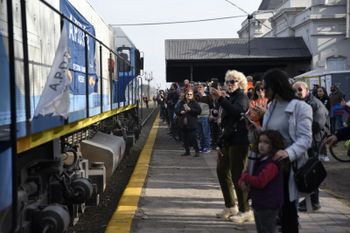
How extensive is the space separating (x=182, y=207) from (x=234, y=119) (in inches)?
63.5

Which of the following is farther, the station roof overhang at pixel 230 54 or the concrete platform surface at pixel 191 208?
the station roof overhang at pixel 230 54

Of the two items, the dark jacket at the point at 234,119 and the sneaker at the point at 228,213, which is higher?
the dark jacket at the point at 234,119

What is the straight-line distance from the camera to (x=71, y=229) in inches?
281

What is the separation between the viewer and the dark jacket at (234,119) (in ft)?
22.3

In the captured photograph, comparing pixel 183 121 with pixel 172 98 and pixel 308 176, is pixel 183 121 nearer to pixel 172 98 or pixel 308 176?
pixel 172 98

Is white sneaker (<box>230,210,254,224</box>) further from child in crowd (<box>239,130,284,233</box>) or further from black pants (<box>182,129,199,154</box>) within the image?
black pants (<box>182,129,199,154</box>)

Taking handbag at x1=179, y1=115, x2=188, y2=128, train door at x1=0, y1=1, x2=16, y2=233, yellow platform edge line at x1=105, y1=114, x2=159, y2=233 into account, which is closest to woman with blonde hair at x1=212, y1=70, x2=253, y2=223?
yellow platform edge line at x1=105, y1=114, x2=159, y2=233

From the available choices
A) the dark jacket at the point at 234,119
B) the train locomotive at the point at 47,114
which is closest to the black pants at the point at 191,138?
the train locomotive at the point at 47,114

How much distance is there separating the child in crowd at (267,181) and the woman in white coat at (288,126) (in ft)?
0.29

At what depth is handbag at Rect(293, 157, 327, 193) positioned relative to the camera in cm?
506

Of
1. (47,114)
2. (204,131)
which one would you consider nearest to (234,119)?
(47,114)

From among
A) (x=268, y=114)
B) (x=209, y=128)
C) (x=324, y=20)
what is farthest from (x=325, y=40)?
(x=268, y=114)

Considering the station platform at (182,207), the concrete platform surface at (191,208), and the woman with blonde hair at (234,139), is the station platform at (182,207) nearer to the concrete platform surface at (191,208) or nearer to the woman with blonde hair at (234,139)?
the concrete platform surface at (191,208)

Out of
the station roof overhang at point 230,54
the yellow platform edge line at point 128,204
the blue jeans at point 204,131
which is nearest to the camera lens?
the yellow platform edge line at point 128,204
